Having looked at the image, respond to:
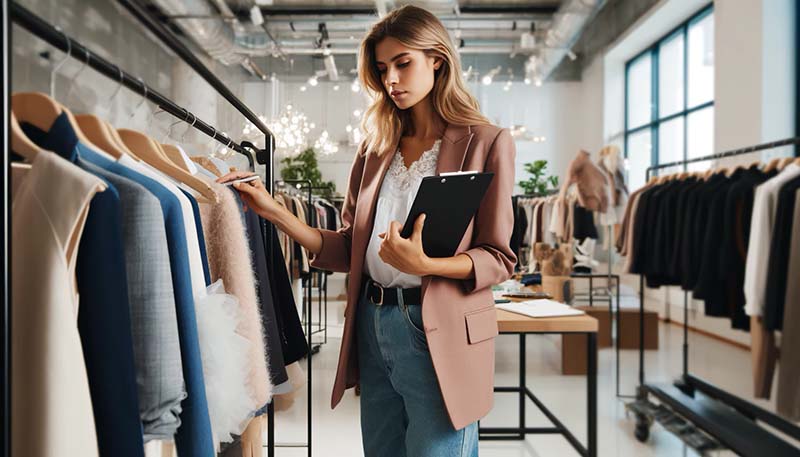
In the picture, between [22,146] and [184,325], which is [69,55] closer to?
[22,146]

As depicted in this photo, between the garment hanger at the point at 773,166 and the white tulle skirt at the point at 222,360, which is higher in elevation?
the garment hanger at the point at 773,166

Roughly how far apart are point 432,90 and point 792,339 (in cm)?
202

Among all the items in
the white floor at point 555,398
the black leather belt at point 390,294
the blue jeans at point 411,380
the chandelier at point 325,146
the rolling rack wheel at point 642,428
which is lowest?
the white floor at point 555,398

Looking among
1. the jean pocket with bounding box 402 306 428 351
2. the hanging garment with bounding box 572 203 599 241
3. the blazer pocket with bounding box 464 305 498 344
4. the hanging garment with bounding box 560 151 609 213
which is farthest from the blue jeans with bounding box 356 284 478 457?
the hanging garment with bounding box 572 203 599 241

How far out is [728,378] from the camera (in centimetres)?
421

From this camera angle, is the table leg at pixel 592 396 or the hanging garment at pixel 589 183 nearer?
the table leg at pixel 592 396

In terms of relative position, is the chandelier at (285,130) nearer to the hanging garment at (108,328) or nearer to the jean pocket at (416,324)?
the jean pocket at (416,324)

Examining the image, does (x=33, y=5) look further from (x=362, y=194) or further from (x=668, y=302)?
(x=668, y=302)

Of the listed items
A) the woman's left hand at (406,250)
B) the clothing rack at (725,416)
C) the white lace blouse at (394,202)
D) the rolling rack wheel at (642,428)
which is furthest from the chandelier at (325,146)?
A: the woman's left hand at (406,250)

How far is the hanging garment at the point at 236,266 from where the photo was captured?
3.52 ft

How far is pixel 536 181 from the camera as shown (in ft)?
25.0

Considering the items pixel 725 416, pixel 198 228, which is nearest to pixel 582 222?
pixel 725 416

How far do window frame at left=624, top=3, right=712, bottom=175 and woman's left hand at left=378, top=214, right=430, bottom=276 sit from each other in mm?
6193

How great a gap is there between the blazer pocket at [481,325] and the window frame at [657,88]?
6.01 m
